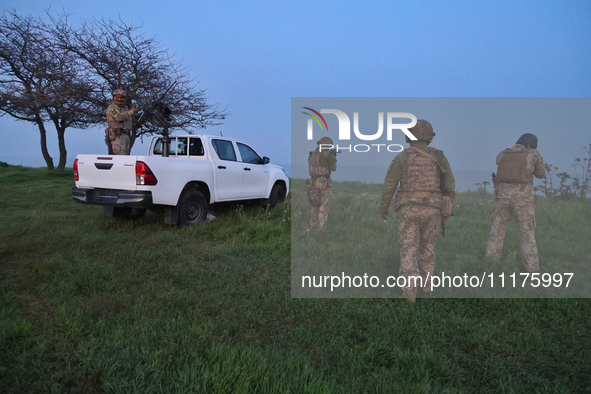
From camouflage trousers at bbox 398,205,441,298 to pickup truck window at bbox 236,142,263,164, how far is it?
628 cm

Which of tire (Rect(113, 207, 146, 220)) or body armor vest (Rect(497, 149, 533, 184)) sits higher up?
body armor vest (Rect(497, 149, 533, 184))

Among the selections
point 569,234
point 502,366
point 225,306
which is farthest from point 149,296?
point 569,234

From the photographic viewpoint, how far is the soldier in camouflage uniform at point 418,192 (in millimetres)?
4359

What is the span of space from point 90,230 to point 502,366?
7.82 meters

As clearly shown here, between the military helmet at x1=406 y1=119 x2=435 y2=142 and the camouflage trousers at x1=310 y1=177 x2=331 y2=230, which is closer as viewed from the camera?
the military helmet at x1=406 y1=119 x2=435 y2=142

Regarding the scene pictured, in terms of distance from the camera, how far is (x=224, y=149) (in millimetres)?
9680

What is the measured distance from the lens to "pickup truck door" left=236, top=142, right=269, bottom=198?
10062mm

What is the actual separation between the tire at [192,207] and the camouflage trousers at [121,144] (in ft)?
7.17

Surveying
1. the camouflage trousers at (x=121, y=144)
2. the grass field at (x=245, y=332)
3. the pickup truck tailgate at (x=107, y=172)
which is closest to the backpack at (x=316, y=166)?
the grass field at (x=245, y=332)

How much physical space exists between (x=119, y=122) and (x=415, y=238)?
24.3 ft

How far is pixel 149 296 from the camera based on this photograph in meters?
4.66

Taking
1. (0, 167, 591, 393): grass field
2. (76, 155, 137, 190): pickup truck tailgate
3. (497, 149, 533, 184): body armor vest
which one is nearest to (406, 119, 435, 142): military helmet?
(0, 167, 591, 393): grass field

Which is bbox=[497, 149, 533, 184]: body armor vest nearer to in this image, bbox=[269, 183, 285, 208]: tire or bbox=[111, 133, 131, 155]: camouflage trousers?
bbox=[269, 183, 285, 208]: tire

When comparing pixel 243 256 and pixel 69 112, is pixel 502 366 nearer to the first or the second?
pixel 243 256
